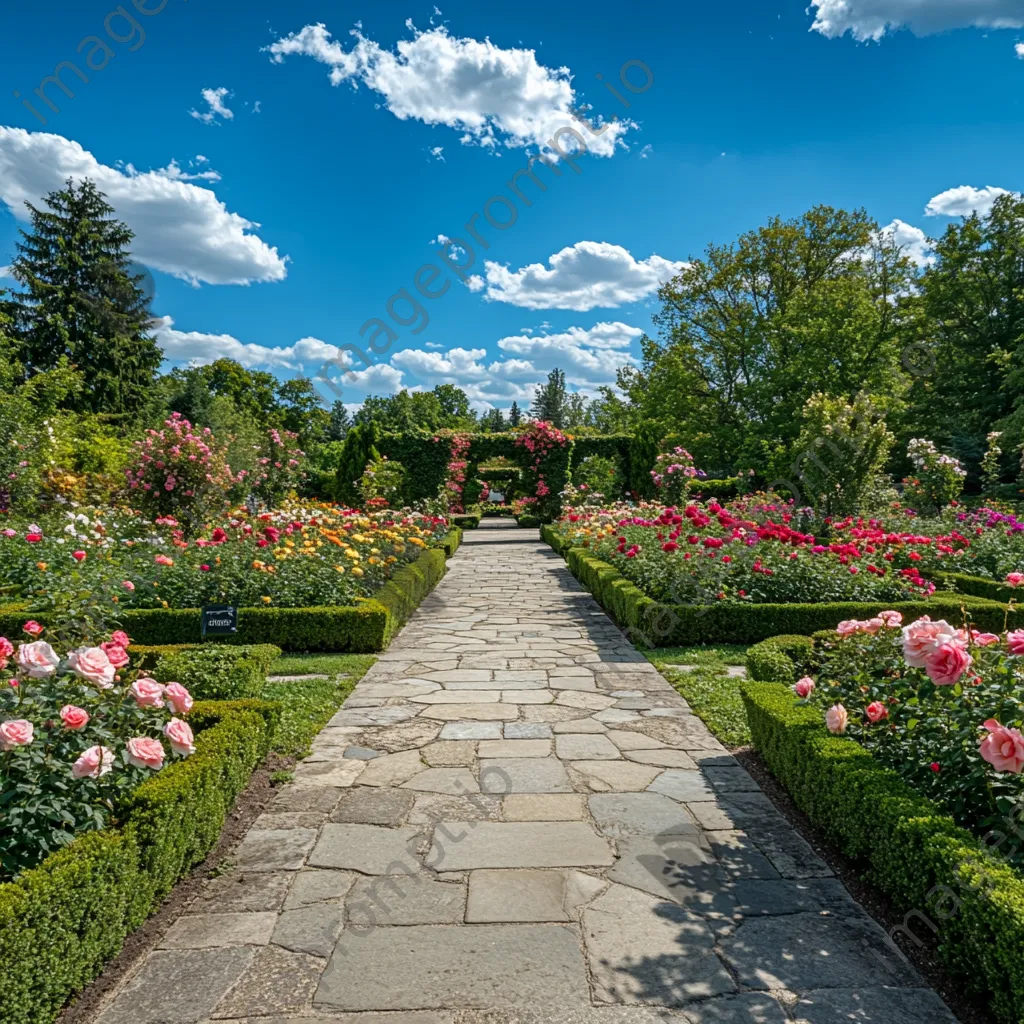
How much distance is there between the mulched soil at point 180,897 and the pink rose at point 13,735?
0.75 metres

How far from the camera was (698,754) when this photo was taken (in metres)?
4.10

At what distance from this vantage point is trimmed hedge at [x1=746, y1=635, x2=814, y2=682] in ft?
14.6

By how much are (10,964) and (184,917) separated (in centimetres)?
82

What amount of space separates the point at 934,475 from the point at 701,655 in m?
9.88

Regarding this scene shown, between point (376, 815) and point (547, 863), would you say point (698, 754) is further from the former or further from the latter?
point (376, 815)


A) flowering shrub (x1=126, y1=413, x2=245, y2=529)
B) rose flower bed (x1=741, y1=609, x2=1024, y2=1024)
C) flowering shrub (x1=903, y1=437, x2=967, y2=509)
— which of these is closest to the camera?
rose flower bed (x1=741, y1=609, x2=1024, y2=1024)

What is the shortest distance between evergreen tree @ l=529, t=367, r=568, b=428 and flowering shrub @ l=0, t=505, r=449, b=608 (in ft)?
175

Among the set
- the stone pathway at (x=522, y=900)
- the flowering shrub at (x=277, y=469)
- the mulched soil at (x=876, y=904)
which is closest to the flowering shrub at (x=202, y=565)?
the stone pathway at (x=522, y=900)

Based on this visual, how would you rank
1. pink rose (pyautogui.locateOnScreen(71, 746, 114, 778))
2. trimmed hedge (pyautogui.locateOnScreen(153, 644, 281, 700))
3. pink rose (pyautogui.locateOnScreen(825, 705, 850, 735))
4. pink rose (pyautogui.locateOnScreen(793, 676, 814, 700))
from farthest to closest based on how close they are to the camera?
trimmed hedge (pyautogui.locateOnScreen(153, 644, 281, 700)) < pink rose (pyautogui.locateOnScreen(793, 676, 814, 700)) < pink rose (pyautogui.locateOnScreen(825, 705, 850, 735)) < pink rose (pyautogui.locateOnScreen(71, 746, 114, 778))

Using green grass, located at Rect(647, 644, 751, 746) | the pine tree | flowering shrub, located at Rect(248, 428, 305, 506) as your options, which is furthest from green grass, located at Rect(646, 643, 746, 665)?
the pine tree

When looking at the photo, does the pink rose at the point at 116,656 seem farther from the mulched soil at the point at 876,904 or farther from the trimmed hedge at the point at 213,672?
the mulched soil at the point at 876,904

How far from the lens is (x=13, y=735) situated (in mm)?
2203

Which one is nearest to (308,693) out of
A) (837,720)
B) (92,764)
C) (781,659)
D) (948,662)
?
(92,764)

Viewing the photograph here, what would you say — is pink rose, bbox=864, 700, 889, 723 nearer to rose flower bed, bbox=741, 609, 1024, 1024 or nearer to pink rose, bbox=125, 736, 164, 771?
rose flower bed, bbox=741, 609, 1024, 1024
